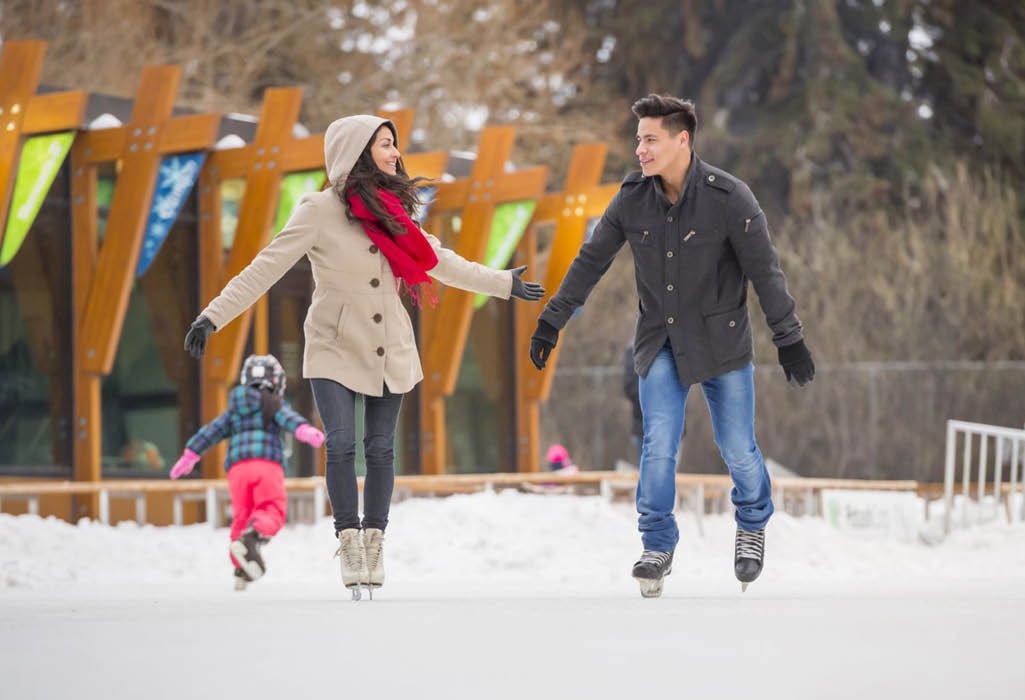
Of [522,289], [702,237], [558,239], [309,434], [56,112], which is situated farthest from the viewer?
[558,239]

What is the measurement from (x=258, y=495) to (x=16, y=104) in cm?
514

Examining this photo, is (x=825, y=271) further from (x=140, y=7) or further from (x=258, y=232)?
(x=258, y=232)

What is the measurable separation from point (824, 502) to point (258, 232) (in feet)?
18.0

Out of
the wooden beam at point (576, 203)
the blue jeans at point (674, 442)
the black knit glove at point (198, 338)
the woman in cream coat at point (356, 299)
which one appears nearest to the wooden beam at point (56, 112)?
the wooden beam at point (576, 203)

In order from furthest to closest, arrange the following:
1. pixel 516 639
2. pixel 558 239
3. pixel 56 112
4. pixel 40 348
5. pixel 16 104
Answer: pixel 558 239 < pixel 40 348 < pixel 56 112 < pixel 16 104 < pixel 516 639

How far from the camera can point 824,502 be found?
15945mm

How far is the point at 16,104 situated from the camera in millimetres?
13234

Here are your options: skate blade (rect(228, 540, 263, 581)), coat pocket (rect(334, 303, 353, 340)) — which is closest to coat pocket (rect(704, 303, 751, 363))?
coat pocket (rect(334, 303, 353, 340))

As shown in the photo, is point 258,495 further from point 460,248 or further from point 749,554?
point 460,248

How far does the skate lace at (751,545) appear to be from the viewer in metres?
6.72

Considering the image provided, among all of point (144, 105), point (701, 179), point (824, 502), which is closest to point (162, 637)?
point (701, 179)

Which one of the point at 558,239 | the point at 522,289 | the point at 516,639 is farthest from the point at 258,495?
the point at 558,239

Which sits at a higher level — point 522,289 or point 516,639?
point 522,289

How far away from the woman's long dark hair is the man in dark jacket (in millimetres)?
669
